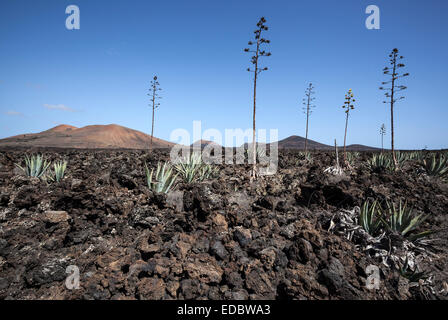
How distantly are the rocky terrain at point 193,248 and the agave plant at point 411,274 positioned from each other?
0.16ft

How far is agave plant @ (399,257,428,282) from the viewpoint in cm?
251

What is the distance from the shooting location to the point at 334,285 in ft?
7.36

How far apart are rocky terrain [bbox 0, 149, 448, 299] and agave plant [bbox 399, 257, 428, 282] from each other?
5 centimetres

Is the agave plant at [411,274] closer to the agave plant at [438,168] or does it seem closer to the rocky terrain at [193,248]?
the rocky terrain at [193,248]

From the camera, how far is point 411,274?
2.58m

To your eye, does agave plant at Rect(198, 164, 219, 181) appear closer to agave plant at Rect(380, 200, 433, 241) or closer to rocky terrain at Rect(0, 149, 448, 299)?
rocky terrain at Rect(0, 149, 448, 299)

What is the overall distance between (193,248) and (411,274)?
8.99ft

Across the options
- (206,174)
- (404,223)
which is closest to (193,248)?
(404,223)

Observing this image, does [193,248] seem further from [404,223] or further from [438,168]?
[438,168]

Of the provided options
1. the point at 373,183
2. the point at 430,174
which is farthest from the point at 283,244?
the point at 430,174

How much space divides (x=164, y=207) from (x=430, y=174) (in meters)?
8.46

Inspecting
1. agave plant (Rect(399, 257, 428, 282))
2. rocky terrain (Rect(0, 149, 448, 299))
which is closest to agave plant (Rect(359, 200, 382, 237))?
rocky terrain (Rect(0, 149, 448, 299))
